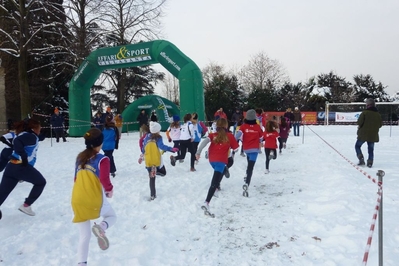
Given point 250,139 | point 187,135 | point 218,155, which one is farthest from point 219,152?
point 187,135

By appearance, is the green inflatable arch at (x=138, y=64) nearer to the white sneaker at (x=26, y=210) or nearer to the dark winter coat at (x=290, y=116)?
the dark winter coat at (x=290, y=116)

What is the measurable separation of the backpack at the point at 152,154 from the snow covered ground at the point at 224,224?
77 centimetres

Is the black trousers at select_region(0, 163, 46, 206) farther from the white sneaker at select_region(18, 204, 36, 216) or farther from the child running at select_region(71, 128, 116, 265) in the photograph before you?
the child running at select_region(71, 128, 116, 265)

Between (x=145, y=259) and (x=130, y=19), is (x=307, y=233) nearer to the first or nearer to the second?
(x=145, y=259)

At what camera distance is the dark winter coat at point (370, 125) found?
930 cm

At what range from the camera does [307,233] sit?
192 inches

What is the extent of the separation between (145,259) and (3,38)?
21.8m

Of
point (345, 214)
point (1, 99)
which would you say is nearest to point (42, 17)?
point (1, 99)

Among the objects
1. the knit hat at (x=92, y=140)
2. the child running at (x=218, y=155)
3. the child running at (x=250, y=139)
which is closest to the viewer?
the knit hat at (x=92, y=140)

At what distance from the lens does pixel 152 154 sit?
6.72m

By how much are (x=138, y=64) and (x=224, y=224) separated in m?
15.2

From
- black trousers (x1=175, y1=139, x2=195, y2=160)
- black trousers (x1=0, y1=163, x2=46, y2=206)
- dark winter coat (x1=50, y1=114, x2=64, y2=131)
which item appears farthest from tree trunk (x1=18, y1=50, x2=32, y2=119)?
black trousers (x1=0, y1=163, x2=46, y2=206)

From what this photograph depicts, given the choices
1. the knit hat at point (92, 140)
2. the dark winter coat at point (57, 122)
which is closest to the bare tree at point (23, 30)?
the dark winter coat at point (57, 122)

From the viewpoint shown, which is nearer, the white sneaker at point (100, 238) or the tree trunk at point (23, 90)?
the white sneaker at point (100, 238)
